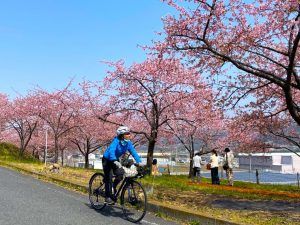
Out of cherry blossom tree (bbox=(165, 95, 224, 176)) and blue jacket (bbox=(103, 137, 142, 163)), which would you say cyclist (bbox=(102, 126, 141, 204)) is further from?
cherry blossom tree (bbox=(165, 95, 224, 176))

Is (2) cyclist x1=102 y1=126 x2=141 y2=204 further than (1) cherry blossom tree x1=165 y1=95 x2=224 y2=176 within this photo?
No

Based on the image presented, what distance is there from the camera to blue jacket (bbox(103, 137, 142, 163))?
7152 mm

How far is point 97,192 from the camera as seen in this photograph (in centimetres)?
797

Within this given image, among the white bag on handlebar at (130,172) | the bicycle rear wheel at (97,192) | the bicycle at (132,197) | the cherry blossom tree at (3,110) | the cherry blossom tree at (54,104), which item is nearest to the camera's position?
the bicycle at (132,197)

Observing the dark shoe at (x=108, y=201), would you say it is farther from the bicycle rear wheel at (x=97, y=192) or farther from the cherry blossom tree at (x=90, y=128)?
the cherry blossom tree at (x=90, y=128)

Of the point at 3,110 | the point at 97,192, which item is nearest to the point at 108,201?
the point at 97,192

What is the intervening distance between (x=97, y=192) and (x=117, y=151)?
128cm

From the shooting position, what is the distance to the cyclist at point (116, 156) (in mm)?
7145

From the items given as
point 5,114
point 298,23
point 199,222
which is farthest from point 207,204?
point 5,114

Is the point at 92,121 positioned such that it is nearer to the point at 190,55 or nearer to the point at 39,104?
the point at 39,104

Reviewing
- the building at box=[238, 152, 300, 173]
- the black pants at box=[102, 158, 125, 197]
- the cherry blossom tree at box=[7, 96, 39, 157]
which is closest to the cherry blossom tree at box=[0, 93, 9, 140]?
the cherry blossom tree at box=[7, 96, 39, 157]

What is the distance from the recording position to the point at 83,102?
3319cm

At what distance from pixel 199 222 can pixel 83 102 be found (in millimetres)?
27538

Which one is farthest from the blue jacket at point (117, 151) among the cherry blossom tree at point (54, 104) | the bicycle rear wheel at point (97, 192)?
the cherry blossom tree at point (54, 104)
